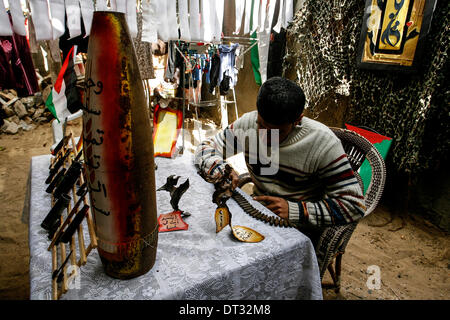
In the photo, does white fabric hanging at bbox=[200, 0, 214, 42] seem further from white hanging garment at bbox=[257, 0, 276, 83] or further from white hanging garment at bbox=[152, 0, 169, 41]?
white hanging garment at bbox=[257, 0, 276, 83]

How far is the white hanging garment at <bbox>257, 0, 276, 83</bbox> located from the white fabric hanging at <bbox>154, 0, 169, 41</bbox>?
1.63 m

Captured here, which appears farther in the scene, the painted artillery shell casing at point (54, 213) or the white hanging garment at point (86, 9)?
the white hanging garment at point (86, 9)

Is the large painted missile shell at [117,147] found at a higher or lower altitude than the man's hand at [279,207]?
higher

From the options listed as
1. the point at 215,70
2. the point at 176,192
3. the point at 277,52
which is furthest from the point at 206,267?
the point at 215,70

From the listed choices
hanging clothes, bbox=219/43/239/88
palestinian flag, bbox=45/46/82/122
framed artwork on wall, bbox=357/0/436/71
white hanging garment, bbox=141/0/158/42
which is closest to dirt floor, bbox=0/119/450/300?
palestinian flag, bbox=45/46/82/122

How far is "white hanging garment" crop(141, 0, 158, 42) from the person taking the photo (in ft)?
8.52

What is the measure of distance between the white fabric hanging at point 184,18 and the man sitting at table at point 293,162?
1.68m

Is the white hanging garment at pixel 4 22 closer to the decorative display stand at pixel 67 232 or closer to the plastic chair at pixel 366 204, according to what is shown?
the decorative display stand at pixel 67 232

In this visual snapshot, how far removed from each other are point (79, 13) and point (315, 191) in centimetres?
262

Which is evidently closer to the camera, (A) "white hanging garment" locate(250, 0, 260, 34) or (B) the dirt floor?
(B) the dirt floor

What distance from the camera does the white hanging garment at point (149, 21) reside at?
8.52 feet

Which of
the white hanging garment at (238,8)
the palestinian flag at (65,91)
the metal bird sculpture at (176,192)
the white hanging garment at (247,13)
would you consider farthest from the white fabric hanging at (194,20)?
the metal bird sculpture at (176,192)
